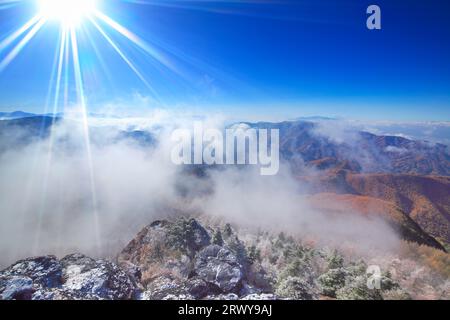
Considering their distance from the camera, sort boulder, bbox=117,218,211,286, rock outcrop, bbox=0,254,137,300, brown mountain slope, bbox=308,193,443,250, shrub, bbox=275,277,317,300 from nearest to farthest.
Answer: rock outcrop, bbox=0,254,137,300, shrub, bbox=275,277,317,300, boulder, bbox=117,218,211,286, brown mountain slope, bbox=308,193,443,250

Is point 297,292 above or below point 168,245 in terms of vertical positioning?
above

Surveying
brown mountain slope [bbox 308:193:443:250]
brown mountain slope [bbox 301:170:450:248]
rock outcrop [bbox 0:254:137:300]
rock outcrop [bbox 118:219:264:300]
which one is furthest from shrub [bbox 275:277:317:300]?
brown mountain slope [bbox 301:170:450:248]

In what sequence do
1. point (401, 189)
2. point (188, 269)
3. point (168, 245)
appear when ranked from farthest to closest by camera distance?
point (401, 189) < point (168, 245) < point (188, 269)

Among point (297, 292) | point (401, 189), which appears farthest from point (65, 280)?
point (401, 189)

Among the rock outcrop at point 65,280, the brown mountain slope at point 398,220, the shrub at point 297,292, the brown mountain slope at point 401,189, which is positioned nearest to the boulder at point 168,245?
the rock outcrop at point 65,280

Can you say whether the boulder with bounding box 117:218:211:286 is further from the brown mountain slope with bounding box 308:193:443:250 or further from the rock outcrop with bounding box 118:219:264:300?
the brown mountain slope with bounding box 308:193:443:250

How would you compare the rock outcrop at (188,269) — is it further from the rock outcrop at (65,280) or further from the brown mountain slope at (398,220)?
the brown mountain slope at (398,220)

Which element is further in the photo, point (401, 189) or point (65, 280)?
point (401, 189)

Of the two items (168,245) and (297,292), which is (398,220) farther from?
(297,292)
